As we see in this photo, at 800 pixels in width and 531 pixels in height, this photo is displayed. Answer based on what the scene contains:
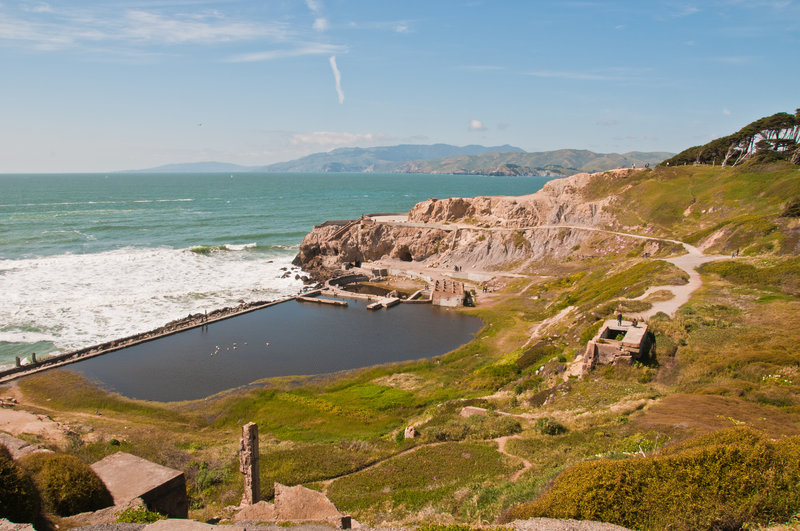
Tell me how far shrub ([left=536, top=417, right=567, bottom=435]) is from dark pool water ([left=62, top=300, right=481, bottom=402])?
20.2 m

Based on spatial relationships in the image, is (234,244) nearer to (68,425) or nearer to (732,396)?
(68,425)

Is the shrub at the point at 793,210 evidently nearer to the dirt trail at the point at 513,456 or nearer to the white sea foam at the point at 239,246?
the dirt trail at the point at 513,456

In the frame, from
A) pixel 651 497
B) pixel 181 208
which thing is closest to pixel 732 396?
pixel 651 497

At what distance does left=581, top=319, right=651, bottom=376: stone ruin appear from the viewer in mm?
25578

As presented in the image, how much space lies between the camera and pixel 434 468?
1933cm

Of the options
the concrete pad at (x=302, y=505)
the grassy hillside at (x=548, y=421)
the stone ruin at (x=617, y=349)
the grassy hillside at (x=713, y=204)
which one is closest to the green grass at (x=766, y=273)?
the grassy hillside at (x=548, y=421)

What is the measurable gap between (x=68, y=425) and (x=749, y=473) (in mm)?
31959

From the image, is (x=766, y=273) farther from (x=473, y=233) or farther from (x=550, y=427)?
(x=473, y=233)

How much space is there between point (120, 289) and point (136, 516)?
58.8 metres

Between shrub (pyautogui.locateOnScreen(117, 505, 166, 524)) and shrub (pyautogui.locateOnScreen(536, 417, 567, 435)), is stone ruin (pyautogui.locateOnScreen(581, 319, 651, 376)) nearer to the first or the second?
shrub (pyautogui.locateOnScreen(536, 417, 567, 435))

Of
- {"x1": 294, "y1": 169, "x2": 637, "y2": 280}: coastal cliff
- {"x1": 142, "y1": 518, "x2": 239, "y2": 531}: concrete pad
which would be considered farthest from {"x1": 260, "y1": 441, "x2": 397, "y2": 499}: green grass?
{"x1": 294, "y1": 169, "x2": 637, "y2": 280}: coastal cliff

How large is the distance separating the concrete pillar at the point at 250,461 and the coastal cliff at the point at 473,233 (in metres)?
56.2

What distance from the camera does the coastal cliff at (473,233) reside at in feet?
234

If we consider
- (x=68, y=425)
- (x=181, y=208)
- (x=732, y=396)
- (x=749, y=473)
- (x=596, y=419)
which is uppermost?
(x=181, y=208)
